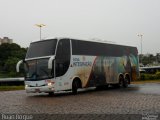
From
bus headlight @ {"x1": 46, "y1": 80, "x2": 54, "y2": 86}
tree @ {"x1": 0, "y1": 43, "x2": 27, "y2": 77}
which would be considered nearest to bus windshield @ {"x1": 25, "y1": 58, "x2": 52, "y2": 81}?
bus headlight @ {"x1": 46, "y1": 80, "x2": 54, "y2": 86}

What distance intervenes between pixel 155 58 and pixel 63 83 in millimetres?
165352

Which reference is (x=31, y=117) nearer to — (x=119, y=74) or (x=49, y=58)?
(x=49, y=58)

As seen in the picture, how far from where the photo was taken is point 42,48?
949 inches

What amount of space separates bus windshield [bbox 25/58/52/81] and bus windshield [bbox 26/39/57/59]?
0.46 metres

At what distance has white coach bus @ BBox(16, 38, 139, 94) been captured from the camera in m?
23.5

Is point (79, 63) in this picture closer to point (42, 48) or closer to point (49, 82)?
point (42, 48)

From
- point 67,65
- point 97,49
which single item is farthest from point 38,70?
point 97,49

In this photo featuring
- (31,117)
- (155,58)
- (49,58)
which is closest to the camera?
(31,117)

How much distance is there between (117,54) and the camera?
104 ft

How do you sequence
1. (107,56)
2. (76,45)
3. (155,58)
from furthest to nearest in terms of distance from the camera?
(155,58) → (107,56) → (76,45)

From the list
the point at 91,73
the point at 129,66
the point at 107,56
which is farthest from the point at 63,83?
the point at 129,66

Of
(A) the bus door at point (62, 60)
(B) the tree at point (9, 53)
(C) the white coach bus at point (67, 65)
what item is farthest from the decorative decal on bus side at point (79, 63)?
(B) the tree at point (9, 53)

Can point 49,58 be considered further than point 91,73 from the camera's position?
No

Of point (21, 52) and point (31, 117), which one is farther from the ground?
point (21, 52)
